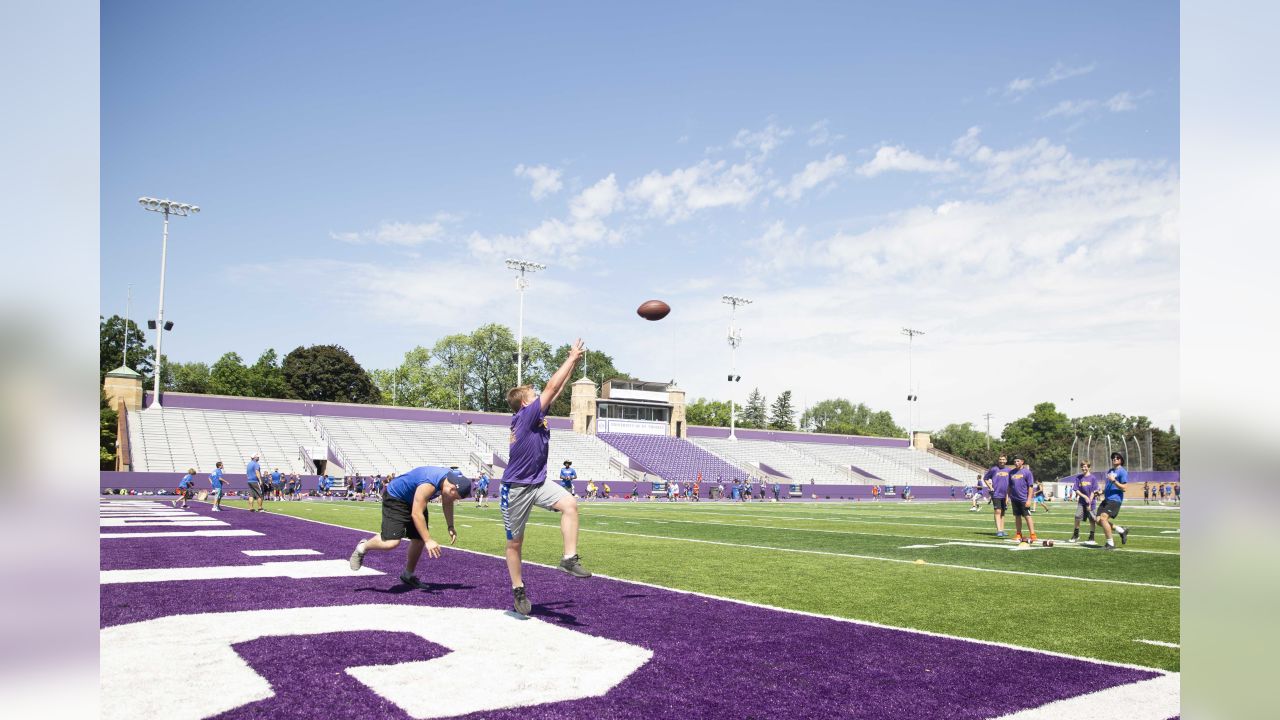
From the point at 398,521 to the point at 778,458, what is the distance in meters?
61.5

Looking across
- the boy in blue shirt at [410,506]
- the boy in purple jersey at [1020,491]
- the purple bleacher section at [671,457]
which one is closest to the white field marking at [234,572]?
→ the boy in blue shirt at [410,506]

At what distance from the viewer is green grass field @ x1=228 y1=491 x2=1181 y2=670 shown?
6941 millimetres

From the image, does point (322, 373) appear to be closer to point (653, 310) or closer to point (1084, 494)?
point (1084, 494)

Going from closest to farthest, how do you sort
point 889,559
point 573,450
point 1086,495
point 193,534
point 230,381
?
point 889,559
point 193,534
point 1086,495
point 573,450
point 230,381

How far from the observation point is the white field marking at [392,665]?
434 cm

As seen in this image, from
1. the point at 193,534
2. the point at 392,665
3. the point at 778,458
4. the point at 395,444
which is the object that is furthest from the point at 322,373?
the point at 392,665

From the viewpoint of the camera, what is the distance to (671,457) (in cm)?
6284

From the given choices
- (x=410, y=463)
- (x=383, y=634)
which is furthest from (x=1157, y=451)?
(x=383, y=634)

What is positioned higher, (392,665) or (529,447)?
(529,447)

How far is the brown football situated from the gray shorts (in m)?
2.18

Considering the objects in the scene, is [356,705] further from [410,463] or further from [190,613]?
[410,463]

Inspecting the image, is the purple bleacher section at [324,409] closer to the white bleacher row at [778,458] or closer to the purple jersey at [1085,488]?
the white bleacher row at [778,458]
